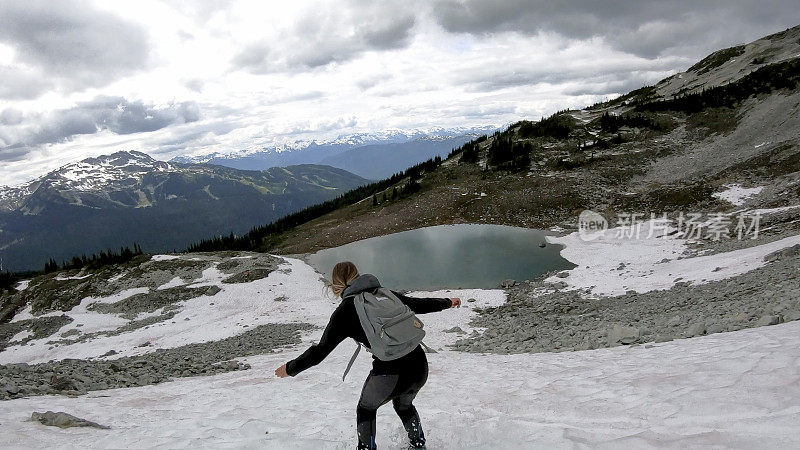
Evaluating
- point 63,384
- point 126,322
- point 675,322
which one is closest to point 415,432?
point 63,384

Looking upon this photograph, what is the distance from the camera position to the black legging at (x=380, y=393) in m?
4.59

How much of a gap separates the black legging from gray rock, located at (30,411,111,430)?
5.83 m

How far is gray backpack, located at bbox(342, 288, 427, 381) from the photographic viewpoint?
433 cm

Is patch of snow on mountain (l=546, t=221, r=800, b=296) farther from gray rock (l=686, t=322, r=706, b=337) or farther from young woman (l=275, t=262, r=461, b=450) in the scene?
young woman (l=275, t=262, r=461, b=450)

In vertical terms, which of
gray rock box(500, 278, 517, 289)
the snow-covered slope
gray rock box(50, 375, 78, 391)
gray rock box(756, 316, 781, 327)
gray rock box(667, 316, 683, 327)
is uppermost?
the snow-covered slope

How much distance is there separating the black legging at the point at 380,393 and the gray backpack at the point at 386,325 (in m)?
0.35

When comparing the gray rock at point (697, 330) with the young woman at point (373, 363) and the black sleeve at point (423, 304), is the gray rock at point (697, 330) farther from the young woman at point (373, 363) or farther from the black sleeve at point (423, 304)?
the young woman at point (373, 363)

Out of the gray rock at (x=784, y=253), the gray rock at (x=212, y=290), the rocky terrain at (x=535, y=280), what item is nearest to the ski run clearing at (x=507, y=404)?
the rocky terrain at (x=535, y=280)

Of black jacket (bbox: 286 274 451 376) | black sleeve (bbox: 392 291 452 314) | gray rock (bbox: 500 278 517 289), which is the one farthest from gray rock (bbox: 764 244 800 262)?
black jacket (bbox: 286 274 451 376)

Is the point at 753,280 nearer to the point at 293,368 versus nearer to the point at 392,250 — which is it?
the point at 293,368

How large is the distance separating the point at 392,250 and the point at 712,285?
113 feet

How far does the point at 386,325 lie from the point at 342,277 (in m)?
0.88

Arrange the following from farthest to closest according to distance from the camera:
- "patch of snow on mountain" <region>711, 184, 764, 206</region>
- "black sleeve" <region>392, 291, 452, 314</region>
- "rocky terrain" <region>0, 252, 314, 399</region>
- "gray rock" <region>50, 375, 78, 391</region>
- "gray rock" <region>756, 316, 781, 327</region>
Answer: "patch of snow on mountain" <region>711, 184, 764, 206</region>
"rocky terrain" <region>0, 252, 314, 399</region>
"gray rock" <region>50, 375, 78, 391</region>
"gray rock" <region>756, 316, 781, 327</region>
"black sleeve" <region>392, 291, 452, 314</region>

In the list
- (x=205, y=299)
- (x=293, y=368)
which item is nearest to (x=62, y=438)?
(x=293, y=368)
